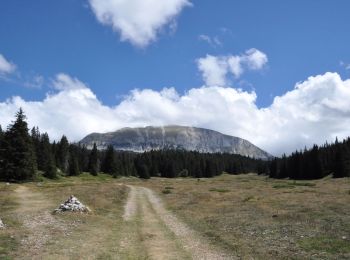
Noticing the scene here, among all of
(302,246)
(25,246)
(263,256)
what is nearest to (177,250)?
(263,256)

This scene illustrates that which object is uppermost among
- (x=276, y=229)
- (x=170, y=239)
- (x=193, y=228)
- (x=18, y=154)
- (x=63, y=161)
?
(x=63, y=161)

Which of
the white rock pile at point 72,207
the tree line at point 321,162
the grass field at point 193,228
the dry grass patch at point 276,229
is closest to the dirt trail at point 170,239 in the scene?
the grass field at point 193,228

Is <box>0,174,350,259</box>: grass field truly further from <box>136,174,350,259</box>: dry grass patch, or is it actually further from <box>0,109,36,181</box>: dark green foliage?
<box>0,109,36,181</box>: dark green foliage

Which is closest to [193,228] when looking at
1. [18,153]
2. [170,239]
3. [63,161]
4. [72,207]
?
[170,239]

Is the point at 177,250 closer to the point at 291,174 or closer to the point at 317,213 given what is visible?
the point at 317,213

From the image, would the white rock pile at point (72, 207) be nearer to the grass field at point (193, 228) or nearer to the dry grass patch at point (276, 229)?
the grass field at point (193, 228)

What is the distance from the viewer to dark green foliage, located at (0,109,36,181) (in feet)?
251

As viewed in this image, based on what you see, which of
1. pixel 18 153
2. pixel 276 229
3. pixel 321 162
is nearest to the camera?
pixel 276 229

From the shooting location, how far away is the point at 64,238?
24.0 meters

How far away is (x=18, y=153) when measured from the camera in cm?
7669

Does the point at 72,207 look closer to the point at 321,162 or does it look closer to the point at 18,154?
the point at 18,154

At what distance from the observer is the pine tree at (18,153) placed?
76.7 meters

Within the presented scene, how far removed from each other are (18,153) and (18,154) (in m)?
0.23

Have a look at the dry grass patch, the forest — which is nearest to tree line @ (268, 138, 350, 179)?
A: the forest
